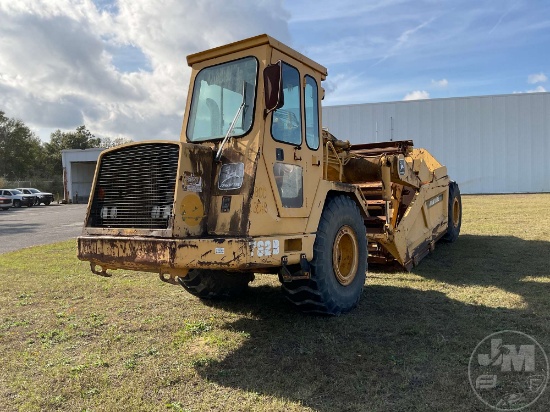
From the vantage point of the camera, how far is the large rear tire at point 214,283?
565 centimetres

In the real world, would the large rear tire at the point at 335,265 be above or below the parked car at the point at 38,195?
below

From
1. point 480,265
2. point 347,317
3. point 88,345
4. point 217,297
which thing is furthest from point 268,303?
point 480,265

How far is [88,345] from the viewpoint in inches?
182

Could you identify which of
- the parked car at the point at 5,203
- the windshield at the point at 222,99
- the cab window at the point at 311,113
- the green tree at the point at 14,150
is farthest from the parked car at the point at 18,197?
the cab window at the point at 311,113

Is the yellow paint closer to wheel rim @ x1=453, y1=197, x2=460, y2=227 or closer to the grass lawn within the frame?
the grass lawn

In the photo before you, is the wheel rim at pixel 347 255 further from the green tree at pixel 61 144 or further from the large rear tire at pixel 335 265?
the green tree at pixel 61 144

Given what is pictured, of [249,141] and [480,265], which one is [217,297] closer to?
[249,141]

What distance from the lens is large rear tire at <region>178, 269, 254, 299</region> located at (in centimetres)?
565

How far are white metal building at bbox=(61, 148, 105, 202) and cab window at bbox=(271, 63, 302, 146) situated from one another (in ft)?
123

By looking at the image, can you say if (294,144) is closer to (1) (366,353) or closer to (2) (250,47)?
(2) (250,47)

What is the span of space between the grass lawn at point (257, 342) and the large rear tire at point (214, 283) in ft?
0.50

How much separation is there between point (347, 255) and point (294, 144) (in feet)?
5.21

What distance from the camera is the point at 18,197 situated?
33719 millimetres

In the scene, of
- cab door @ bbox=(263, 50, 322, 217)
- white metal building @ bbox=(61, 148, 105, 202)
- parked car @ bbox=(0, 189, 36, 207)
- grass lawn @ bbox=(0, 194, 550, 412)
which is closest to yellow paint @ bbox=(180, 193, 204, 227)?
cab door @ bbox=(263, 50, 322, 217)
